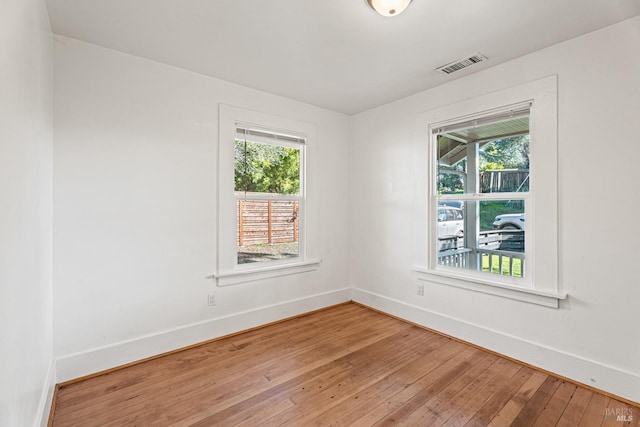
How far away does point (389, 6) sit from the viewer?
178 cm

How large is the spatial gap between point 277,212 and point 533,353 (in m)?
2.69

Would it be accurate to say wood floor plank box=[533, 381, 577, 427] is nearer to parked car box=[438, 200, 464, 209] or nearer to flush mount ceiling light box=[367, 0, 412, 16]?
parked car box=[438, 200, 464, 209]

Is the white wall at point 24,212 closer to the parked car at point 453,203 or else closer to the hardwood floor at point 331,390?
the hardwood floor at point 331,390

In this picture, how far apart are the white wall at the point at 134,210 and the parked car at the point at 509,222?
2406 mm

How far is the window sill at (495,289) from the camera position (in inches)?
91.8

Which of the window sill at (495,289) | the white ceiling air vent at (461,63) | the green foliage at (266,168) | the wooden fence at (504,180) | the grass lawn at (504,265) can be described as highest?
the white ceiling air vent at (461,63)

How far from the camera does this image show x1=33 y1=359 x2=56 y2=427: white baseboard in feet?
5.23

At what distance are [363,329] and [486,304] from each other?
3.93 feet

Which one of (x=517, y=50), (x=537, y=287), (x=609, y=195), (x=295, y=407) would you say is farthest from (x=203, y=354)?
(x=517, y=50)

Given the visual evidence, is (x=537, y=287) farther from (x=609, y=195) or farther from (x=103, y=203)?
(x=103, y=203)

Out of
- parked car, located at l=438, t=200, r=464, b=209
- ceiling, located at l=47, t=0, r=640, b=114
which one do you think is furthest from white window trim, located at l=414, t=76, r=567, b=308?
parked car, located at l=438, t=200, r=464, b=209

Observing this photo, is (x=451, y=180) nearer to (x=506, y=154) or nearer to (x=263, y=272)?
(x=506, y=154)

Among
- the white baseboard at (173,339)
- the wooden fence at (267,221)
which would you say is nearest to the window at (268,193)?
the wooden fence at (267,221)

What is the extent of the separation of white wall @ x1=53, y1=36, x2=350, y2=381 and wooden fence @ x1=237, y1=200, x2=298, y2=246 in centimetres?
37
